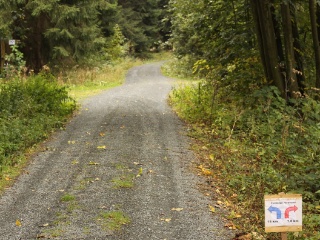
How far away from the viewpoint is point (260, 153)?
26.6 feet

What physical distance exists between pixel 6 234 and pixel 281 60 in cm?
847

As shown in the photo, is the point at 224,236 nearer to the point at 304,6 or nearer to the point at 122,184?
the point at 122,184

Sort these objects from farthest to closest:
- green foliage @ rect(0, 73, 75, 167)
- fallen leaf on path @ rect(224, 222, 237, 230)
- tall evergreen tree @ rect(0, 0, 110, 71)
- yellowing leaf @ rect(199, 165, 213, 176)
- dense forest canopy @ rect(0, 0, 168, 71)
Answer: tall evergreen tree @ rect(0, 0, 110, 71) < dense forest canopy @ rect(0, 0, 168, 71) < green foliage @ rect(0, 73, 75, 167) < yellowing leaf @ rect(199, 165, 213, 176) < fallen leaf on path @ rect(224, 222, 237, 230)

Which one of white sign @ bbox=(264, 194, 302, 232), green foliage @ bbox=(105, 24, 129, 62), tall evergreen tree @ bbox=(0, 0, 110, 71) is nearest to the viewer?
white sign @ bbox=(264, 194, 302, 232)

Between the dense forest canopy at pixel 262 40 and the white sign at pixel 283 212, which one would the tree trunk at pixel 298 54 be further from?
the white sign at pixel 283 212

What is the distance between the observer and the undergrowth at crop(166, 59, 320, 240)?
20.5 ft

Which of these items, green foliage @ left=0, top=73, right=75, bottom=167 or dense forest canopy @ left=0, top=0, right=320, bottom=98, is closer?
green foliage @ left=0, top=73, right=75, bottom=167

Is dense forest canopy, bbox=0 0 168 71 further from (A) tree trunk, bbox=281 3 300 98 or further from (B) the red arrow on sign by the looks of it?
(B) the red arrow on sign

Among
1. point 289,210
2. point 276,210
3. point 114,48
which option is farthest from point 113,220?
point 114,48

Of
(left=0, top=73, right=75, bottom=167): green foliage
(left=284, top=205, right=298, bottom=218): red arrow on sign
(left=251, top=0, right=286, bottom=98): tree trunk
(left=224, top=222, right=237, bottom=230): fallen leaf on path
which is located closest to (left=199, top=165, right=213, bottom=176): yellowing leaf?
(left=224, top=222, right=237, bottom=230): fallen leaf on path

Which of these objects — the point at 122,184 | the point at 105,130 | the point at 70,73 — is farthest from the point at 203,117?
the point at 70,73

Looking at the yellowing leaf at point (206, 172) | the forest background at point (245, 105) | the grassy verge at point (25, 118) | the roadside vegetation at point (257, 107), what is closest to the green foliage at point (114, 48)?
the forest background at point (245, 105)

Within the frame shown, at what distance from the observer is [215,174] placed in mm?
7809

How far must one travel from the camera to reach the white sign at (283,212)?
14.4ft
